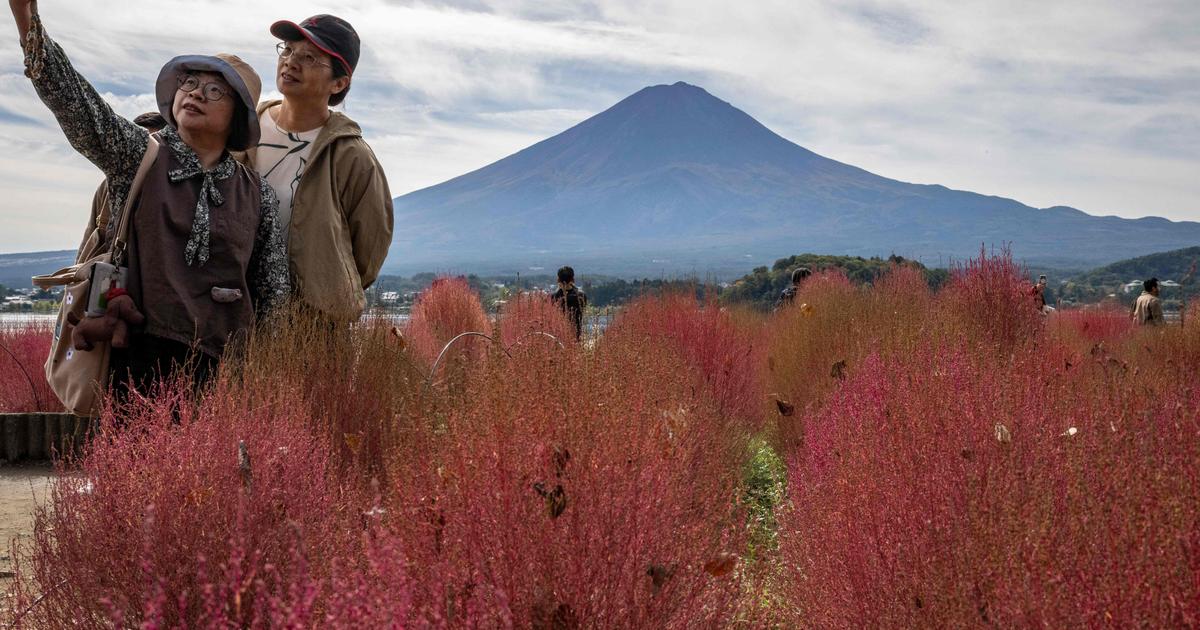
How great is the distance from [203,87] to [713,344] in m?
5.48

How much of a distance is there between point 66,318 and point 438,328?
6923 millimetres

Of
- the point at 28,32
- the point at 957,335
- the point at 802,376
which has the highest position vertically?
the point at 28,32

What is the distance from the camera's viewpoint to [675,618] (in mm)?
2230

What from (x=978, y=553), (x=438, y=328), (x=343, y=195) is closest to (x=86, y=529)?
(x=343, y=195)

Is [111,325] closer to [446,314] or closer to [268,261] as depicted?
Result: [268,261]

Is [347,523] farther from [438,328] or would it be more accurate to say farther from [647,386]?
[438,328]

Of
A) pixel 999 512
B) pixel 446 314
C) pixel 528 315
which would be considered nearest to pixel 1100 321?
pixel 446 314

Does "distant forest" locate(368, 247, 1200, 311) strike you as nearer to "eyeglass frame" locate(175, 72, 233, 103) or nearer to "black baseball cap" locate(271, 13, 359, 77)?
"black baseball cap" locate(271, 13, 359, 77)

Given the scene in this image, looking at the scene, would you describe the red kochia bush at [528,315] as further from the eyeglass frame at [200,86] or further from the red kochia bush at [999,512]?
the red kochia bush at [999,512]

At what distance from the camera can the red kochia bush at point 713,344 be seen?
25.7 ft

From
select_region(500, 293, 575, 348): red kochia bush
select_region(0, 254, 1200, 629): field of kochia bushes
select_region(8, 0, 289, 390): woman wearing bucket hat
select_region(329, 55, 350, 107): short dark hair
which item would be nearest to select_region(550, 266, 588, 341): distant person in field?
select_region(500, 293, 575, 348): red kochia bush

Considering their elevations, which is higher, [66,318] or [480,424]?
[66,318]

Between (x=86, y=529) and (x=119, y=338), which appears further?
(x=119, y=338)

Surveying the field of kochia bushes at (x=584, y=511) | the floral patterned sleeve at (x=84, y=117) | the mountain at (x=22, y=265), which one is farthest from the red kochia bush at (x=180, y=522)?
the mountain at (x=22, y=265)
